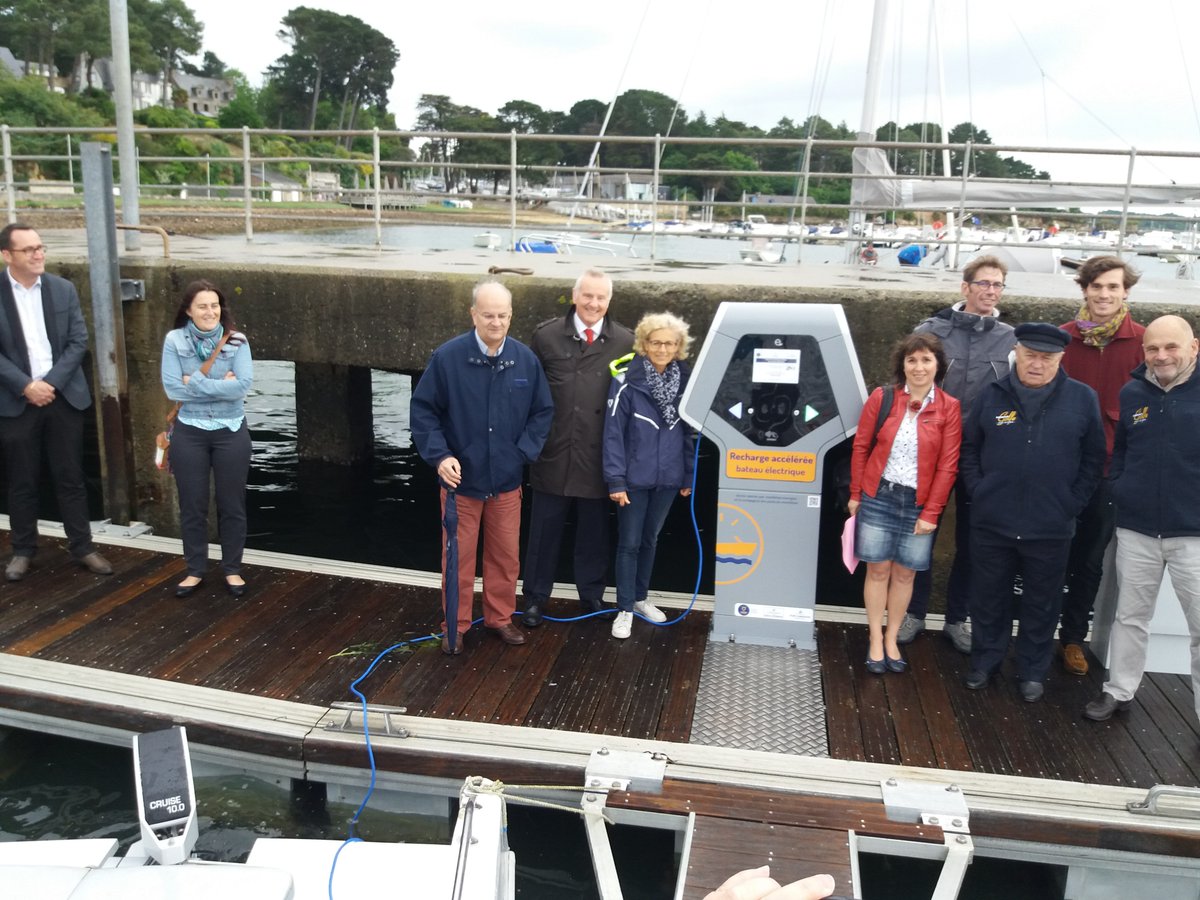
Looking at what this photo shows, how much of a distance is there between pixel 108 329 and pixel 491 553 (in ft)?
12.0

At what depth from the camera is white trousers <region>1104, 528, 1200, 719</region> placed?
13.9 ft

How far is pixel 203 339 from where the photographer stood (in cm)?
541

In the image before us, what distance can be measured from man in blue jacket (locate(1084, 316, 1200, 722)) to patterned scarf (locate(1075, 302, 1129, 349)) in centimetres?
40

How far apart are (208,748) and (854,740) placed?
117 inches

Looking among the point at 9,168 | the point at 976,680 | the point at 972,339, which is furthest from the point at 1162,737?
the point at 9,168

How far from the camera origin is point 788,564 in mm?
5234

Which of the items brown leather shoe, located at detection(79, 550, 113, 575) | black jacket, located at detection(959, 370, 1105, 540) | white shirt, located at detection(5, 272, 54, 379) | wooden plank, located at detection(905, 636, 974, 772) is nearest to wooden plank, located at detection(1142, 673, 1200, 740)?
wooden plank, located at detection(905, 636, 974, 772)

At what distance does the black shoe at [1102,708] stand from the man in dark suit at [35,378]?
228 inches

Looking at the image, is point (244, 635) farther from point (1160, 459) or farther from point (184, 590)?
point (1160, 459)

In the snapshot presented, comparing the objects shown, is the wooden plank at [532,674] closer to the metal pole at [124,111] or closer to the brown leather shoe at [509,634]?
the brown leather shoe at [509,634]

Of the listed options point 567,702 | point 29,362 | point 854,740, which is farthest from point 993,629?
point 29,362

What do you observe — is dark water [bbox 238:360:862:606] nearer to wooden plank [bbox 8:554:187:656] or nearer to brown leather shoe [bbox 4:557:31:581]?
wooden plank [bbox 8:554:187:656]

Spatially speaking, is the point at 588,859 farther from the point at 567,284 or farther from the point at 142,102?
the point at 142,102

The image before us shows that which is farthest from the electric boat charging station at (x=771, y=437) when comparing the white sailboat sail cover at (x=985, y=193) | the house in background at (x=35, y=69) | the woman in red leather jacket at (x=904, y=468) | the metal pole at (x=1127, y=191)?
the house in background at (x=35, y=69)
